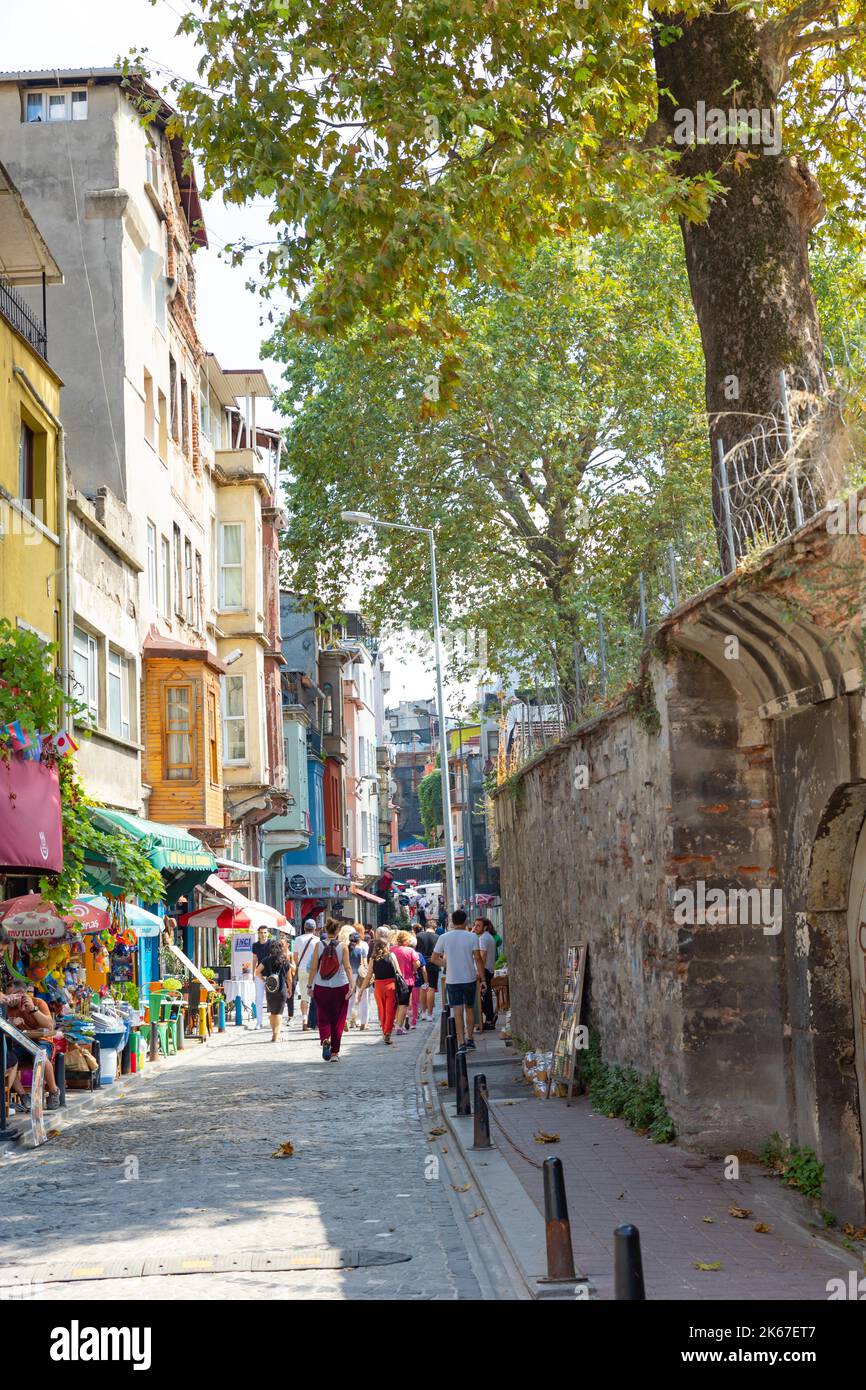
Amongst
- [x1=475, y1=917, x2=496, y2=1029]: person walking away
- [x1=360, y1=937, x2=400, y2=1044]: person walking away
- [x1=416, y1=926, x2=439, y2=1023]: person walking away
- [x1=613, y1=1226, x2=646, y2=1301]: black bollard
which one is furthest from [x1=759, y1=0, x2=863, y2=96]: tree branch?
[x1=416, y1=926, x2=439, y2=1023]: person walking away

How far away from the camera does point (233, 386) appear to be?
39719mm

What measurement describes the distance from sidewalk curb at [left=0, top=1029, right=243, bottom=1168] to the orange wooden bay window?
5.37 m

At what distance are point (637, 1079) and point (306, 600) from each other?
17.4 meters

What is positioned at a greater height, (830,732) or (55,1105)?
(830,732)

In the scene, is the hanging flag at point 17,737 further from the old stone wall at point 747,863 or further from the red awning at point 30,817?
the old stone wall at point 747,863

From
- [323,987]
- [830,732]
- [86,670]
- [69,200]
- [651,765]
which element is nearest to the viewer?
[830,732]

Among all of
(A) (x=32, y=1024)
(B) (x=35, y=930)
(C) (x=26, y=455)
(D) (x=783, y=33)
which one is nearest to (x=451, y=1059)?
(A) (x=32, y=1024)

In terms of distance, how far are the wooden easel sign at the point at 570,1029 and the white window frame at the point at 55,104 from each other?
1994 centimetres

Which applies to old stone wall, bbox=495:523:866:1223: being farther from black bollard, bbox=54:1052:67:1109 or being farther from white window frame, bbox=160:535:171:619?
white window frame, bbox=160:535:171:619

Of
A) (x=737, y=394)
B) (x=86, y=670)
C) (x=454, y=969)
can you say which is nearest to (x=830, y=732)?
(x=737, y=394)

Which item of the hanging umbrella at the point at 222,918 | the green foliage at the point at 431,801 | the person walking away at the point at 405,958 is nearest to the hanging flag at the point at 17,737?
the person walking away at the point at 405,958

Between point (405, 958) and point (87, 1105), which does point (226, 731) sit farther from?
point (87, 1105)

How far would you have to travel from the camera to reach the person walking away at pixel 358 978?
28.4 m
